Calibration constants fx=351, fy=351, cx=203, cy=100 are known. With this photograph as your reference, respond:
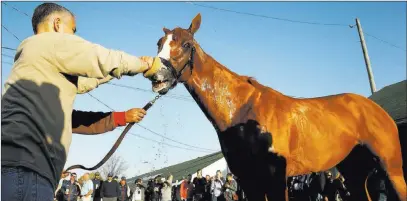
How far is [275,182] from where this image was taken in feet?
13.5

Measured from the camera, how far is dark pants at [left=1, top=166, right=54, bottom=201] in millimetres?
1706

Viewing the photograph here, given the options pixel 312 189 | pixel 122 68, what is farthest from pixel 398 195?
pixel 312 189

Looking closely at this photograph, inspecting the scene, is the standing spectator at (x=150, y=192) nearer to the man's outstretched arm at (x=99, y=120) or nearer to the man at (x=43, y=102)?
the man's outstretched arm at (x=99, y=120)

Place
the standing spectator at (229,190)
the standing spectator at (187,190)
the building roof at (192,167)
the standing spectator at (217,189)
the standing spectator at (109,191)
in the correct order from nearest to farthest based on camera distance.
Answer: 1. the standing spectator at (109,191)
2. the standing spectator at (229,190)
3. the standing spectator at (217,189)
4. the standing spectator at (187,190)
5. the building roof at (192,167)

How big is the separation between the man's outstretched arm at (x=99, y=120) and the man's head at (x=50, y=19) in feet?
2.42

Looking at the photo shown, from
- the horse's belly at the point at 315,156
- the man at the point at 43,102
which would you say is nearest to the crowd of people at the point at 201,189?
the horse's belly at the point at 315,156

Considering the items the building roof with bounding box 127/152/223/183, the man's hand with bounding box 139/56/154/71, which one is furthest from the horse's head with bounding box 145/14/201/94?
the building roof with bounding box 127/152/223/183

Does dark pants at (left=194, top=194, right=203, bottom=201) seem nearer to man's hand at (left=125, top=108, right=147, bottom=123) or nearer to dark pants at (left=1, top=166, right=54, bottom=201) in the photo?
man's hand at (left=125, top=108, right=147, bottom=123)

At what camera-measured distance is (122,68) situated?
201 centimetres

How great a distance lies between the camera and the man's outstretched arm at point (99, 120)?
2.64 meters

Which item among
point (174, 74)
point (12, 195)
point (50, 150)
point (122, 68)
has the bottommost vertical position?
point (12, 195)

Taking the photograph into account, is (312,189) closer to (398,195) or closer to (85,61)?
(398,195)

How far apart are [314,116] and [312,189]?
1001cm

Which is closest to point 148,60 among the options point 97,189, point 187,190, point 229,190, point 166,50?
point 166,50
